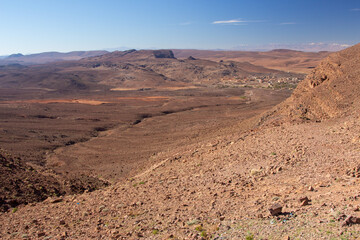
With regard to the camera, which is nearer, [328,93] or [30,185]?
[30,185]

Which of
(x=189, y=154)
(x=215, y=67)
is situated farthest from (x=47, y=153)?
(x=215, y=67)

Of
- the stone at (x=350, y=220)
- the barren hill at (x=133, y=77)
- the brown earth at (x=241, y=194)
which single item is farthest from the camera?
the barren hill at (x=133, y=77)

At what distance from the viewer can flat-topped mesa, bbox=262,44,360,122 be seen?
1671 centimetres

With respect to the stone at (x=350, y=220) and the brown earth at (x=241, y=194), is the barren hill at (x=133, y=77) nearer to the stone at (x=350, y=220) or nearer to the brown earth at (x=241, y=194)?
the brown earth at (x=241, y=194)

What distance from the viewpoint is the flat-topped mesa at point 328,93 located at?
1671 centimetres

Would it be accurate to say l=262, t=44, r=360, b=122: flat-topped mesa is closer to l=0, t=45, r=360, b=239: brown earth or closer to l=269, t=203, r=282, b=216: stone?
l=0, t=45, r=360, b=239: brown earth

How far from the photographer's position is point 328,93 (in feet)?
59.6

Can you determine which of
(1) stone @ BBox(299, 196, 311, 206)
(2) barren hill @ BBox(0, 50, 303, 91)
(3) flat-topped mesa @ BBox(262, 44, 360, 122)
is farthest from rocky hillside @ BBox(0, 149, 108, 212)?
(2) barren hill @ BBox(0, 50, 303, 91)

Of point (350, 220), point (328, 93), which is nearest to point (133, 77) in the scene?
point (328, 93)

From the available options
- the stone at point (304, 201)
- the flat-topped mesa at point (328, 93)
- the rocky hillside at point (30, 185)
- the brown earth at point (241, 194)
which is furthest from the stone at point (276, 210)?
the flat-topped mesa at point (328, 93)

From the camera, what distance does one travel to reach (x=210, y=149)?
14.5 metres

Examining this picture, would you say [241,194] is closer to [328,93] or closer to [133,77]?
[328,93]

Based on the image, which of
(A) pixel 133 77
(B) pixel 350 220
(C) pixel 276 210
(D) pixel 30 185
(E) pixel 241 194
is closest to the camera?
(B) pixel 350 220

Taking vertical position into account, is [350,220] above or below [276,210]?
above
